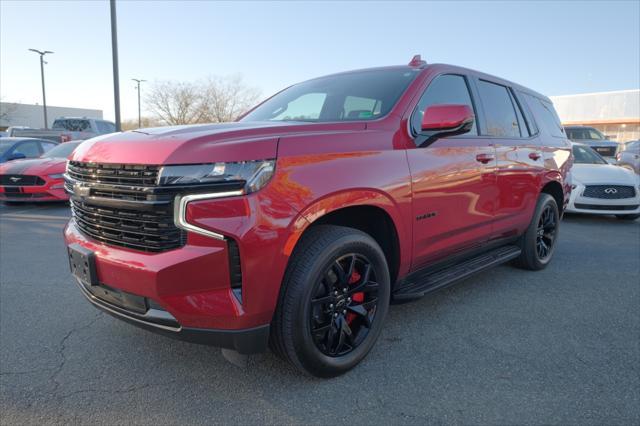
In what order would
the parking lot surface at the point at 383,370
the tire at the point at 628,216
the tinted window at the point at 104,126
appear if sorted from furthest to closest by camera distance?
the tinted window at the point at 104,126 → the tire at the point at 628,216 → the parking lot surface at the point at 383,370

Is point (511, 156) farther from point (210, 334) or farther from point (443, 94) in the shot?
point (210, 334)

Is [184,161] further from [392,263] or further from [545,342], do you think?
[545,342]

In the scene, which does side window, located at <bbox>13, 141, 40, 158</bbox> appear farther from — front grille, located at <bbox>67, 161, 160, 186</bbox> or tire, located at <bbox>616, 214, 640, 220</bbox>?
tire, located at <bbox>616, 214, 640, 220</bbox>

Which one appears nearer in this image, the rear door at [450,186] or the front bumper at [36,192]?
the rear door at [450,186]

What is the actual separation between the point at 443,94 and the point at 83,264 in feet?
8.70

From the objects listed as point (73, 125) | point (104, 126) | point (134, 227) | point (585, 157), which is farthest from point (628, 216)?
point (73, 125)

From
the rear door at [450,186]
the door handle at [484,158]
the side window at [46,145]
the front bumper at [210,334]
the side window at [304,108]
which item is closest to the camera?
the front bumper at [210,334]

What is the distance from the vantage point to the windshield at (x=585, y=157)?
836cm

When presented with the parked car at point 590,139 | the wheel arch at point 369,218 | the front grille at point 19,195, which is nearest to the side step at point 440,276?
the wheel arch at point 369,218

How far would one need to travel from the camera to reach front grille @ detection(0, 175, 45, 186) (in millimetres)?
7963

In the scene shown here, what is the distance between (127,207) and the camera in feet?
6.78

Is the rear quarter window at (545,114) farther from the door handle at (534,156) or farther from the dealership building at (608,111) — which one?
the dealership building at (608,111)

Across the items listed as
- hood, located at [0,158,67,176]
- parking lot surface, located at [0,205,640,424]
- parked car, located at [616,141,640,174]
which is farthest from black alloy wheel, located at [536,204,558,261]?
hood, located at [0,158,67,176]

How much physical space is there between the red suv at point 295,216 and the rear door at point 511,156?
245 millimetres
